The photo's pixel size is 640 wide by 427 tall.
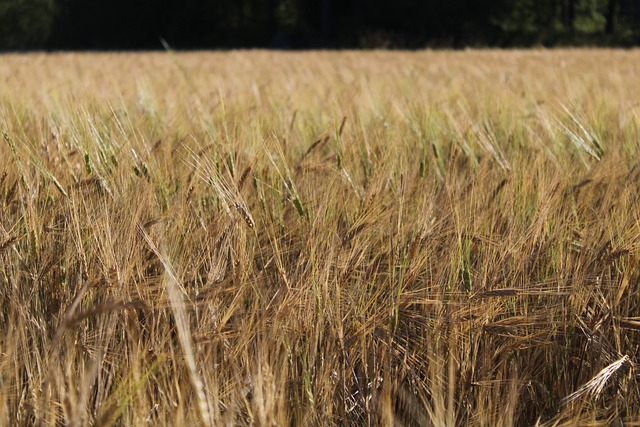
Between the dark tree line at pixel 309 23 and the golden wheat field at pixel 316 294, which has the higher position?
the golden wheat field at pixel 316 294

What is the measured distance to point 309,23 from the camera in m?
21.2

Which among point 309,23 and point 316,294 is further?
point 309,23

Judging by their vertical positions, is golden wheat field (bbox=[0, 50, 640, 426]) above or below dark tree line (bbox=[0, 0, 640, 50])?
above

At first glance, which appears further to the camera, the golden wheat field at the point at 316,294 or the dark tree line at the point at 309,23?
the dark tree line at the point at 309,23

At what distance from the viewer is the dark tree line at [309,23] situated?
17.4 metres

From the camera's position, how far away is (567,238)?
1.26 meters

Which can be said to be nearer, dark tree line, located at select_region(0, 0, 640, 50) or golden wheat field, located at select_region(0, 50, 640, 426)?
golden wheat field, located at select_region(0, 50, 640, 426)

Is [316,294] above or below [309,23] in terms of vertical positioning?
above

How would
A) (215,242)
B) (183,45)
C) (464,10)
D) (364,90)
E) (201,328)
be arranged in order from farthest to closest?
(183,45), (464,10), (364,90), (215,242), (201,328)

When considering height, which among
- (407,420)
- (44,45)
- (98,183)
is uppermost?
(98,183)

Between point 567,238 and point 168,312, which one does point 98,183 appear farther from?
point 567,238

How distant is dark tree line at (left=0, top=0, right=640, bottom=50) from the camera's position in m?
17.4

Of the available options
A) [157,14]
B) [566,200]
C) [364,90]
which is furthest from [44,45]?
[566,200]

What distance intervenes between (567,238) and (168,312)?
620mm
